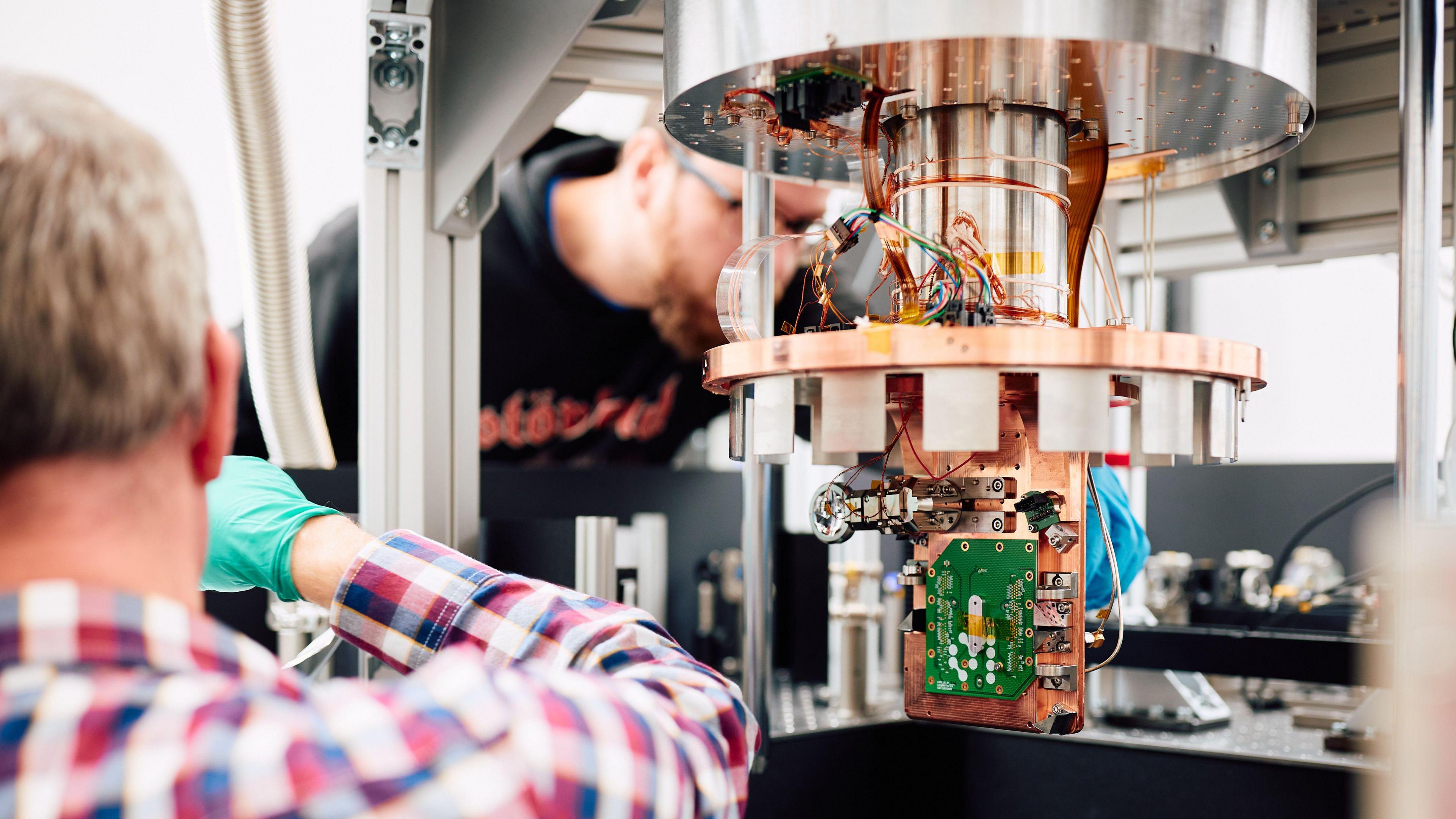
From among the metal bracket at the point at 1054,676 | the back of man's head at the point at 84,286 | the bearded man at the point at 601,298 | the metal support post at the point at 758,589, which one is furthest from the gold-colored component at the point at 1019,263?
the bearded man at the point at 601,298

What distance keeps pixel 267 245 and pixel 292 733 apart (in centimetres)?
146

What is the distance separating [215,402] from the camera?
51cm

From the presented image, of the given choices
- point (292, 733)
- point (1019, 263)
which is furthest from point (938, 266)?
point (292, 733)

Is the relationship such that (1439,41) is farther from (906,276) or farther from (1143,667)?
(1143,667)

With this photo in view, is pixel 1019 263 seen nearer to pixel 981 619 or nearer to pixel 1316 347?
pixel 981 619

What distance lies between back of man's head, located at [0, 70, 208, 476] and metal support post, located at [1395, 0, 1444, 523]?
1.04 metres

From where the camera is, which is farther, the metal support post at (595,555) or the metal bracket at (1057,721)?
the metal support post at (595,555)

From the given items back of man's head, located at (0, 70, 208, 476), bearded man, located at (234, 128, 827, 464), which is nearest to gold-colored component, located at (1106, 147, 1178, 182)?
back of man's head, located at (0, 70, 208, 476)

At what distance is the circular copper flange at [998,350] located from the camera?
757 millimetres

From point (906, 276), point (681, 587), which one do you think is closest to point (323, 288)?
point (681, 587)

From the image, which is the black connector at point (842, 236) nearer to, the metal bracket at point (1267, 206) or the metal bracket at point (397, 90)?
the metal bracket at point (397, 90)

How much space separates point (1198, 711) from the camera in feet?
7.82

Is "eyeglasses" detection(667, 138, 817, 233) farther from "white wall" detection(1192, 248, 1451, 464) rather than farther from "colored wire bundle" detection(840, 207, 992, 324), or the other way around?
"colored wire bundle" detection(840, 207, 992, 324)

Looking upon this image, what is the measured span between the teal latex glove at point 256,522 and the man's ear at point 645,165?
2.95 meters
